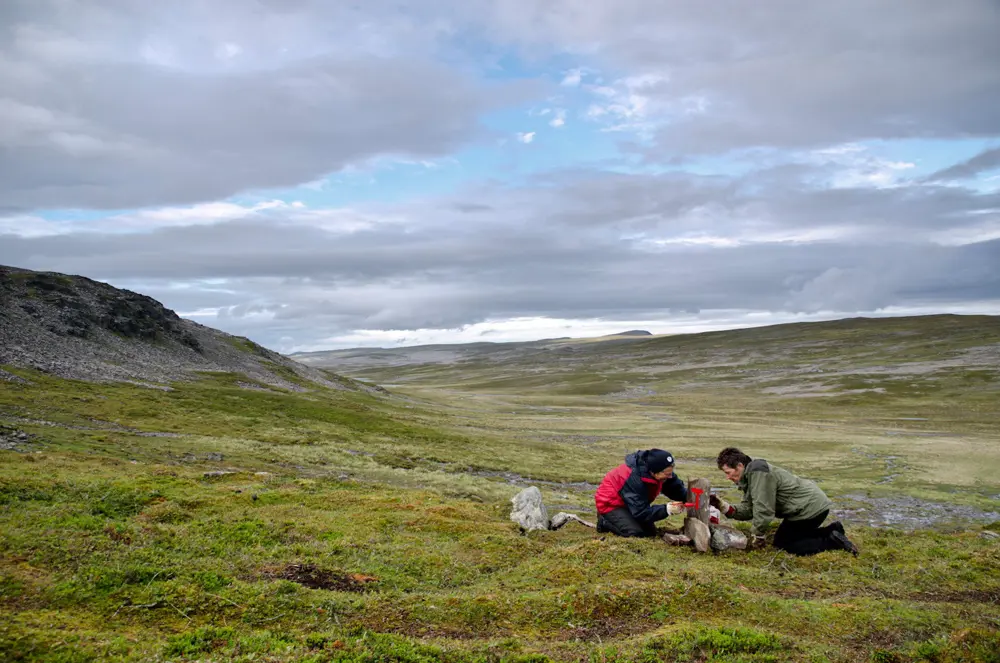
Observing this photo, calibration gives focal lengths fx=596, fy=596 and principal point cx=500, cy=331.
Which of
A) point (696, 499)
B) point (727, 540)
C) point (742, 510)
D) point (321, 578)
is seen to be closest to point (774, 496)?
point (742, 510)

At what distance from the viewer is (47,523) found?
14.8 m

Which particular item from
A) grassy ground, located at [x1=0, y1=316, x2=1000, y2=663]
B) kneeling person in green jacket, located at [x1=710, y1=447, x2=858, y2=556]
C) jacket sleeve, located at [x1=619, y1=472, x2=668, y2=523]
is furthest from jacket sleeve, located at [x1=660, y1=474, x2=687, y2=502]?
grassy ground, located at [x1=0, y1=316, x2=1000, y2=663]

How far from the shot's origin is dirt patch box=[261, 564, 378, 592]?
43.1ft

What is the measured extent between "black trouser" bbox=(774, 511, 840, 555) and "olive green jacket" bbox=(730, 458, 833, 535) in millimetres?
338

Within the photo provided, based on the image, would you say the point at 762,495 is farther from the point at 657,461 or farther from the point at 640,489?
the point at 640,489

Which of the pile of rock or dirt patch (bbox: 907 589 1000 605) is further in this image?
the pile of rock

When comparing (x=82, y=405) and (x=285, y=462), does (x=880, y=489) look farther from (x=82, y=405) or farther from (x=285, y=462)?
(x=82, y=405)

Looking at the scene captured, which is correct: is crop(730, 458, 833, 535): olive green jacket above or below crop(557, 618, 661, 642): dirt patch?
above

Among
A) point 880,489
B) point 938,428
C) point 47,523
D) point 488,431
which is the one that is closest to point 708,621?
point 47,523

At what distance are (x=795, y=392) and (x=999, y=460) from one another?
351 feet

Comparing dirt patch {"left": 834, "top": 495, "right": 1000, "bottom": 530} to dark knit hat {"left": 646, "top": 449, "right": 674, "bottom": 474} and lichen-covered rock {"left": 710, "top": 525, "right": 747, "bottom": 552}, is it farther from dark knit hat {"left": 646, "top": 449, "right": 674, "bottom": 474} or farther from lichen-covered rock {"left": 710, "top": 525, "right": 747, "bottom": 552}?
dark knit hat {"left": 646, "top": 449, "right": 674, "bottom": 474}

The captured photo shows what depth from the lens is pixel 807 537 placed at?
16.1 metres

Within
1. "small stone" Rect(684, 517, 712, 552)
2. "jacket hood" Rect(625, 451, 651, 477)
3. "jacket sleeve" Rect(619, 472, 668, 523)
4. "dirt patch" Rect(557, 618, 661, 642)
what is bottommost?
"small stone" Rect(684, 517, 712, 552)

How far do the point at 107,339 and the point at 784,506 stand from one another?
9768 centimetres
